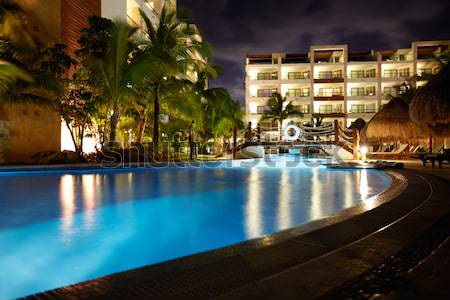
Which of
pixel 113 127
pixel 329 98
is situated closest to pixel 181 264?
pixel 113 127

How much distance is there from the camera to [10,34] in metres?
11.5

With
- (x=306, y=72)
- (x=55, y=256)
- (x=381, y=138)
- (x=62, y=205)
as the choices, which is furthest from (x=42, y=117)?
(x=306, y=72)

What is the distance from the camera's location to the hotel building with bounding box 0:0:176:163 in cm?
1350

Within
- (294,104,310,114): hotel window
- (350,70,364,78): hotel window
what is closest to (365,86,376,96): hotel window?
(350,70,364,78): hotel window

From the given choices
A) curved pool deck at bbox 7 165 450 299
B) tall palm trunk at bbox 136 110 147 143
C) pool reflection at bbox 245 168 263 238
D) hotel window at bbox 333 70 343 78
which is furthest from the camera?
hotel window at bbox 333 70 343 78

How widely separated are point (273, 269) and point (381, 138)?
17.2 metres

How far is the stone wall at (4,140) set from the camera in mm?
13141

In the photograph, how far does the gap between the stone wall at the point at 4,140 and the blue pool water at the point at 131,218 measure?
4116 millimetres

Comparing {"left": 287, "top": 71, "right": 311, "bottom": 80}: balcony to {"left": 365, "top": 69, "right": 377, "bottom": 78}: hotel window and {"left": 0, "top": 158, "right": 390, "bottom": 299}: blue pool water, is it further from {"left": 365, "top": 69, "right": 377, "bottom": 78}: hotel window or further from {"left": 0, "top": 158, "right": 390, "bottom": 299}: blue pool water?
{"left": 0, "top": 158, "right": 390, "bottom": 299}: blue pool water

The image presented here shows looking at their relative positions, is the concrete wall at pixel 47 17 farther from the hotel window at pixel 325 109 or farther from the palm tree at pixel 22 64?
the hotel window at pixel 325 109

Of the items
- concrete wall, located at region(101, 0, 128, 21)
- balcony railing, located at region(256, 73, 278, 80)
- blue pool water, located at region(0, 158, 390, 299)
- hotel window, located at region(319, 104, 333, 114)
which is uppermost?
balcony railing, located at region(256, 73, 278, 80)

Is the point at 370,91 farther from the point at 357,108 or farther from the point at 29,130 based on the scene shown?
the point at 29,130

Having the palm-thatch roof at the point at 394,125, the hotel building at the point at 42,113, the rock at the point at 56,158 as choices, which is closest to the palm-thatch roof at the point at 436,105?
the palm-thatch roof at the point at 394,125

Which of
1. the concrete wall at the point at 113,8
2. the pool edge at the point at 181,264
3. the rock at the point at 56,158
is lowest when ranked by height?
the pool edge at the point at 181,264
